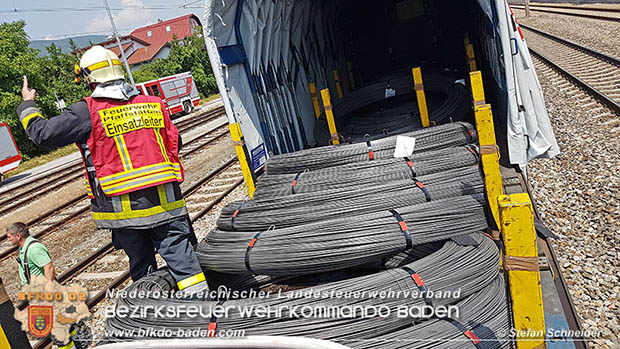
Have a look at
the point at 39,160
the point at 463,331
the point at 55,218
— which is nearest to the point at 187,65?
the point at 39,160

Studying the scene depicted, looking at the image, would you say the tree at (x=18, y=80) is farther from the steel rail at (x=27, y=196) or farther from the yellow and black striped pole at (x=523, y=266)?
the yellow and black striped pole at (x=523, y=266)

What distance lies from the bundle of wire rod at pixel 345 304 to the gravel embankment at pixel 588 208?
1.03 meters

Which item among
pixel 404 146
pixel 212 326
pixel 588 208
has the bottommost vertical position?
pixel 588 208

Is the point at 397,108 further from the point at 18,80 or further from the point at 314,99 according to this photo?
the point at 18,80

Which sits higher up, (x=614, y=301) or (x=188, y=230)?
(x=188, y=230)

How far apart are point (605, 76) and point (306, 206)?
10.2 metres

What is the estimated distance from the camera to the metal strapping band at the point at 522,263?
2.32 m

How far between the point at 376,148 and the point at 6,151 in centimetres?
1555

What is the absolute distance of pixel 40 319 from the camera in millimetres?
3885

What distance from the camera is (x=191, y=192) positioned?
9078mm

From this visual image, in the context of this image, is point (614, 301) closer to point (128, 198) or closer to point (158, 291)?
point (158, 291)

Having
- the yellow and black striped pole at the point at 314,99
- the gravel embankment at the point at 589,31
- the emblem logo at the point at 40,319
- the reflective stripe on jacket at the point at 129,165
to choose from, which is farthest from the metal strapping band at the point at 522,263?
the gravel embankment at the point at 589,31

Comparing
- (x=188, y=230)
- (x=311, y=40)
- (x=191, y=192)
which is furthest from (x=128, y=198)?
(x=311, y=40)

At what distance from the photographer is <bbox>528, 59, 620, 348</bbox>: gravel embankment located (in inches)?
137
